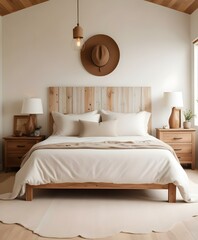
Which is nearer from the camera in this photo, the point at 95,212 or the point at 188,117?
the point at 95,212

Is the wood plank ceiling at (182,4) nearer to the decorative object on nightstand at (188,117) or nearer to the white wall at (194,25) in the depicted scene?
the white wall at (194,25)

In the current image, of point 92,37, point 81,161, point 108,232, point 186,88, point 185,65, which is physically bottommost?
point 108,232

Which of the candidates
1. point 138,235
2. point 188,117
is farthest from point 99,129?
point 138,235

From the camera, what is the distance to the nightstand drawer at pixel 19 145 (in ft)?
17.5

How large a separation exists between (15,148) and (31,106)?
74 cm

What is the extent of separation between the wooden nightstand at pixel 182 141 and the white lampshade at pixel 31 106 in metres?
2.04

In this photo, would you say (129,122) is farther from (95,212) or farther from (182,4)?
(95,212)

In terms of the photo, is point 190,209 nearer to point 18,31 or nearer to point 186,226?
point 186,226

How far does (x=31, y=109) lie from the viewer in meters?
5.34

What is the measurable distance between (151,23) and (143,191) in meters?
3.07

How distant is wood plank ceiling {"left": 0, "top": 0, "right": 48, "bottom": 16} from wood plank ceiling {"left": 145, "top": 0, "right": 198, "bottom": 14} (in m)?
2.10

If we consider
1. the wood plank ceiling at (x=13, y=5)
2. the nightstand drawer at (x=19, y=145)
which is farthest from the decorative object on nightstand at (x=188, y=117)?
the wood plank ceiling at (x=13, y=5)

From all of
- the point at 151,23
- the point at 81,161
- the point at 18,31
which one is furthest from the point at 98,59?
the point at 81,161

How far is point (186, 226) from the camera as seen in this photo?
9.39 ft
